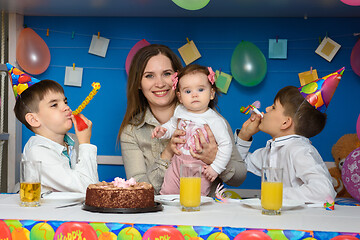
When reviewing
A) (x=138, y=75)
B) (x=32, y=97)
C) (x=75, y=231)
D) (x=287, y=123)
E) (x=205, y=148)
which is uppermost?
(x=138, y=75)

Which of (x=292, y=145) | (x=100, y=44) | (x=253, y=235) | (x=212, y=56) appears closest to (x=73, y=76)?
(x=100, y=44)

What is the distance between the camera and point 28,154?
1.89m

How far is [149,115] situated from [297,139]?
0.76m

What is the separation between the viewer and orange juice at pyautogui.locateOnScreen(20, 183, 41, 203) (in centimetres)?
151

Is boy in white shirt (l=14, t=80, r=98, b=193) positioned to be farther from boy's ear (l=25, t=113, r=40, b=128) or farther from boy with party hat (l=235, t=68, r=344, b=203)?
boy with party hat (l=235, t=68, r=344, b=203)

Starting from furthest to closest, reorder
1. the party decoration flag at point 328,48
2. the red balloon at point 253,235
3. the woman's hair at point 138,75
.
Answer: the party decoration flag at point 328,48 → the woman's hair at point 138,75 → the red balloon at point 253,235

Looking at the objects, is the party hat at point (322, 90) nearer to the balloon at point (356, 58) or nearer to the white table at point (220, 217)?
the white table at point (220, 217)

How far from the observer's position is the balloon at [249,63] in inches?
124

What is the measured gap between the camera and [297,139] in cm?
211

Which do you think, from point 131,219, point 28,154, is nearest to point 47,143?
point 28,154

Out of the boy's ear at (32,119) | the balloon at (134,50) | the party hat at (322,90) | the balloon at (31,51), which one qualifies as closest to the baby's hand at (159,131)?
the boy's ear at (32,119)

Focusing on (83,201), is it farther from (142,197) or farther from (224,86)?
(224,86)

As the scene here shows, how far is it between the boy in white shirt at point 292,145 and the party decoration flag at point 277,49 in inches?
40.2

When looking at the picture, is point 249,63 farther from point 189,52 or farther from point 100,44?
point 100,44
